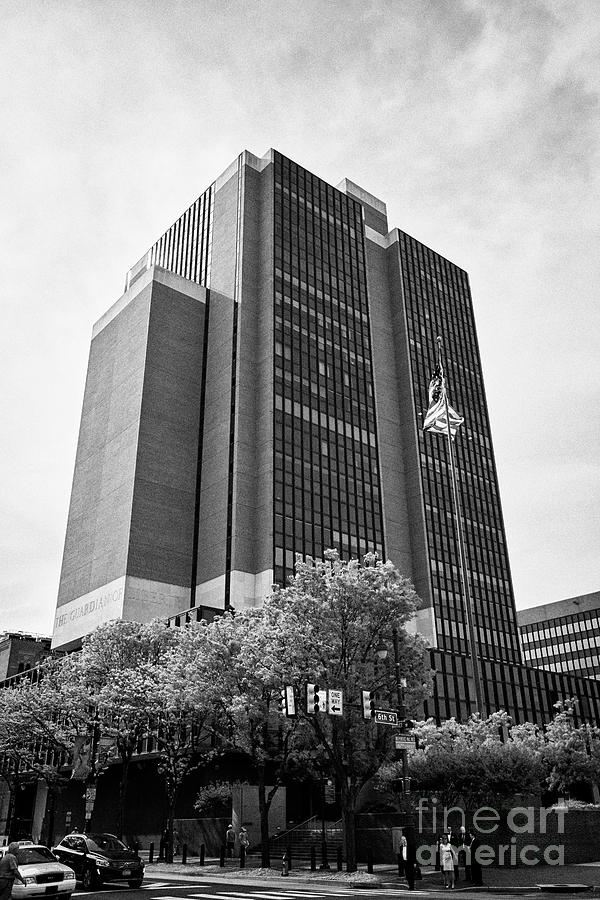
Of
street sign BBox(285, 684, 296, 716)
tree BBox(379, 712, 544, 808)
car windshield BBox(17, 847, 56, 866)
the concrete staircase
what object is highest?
street sign BBox(285, 684, 296, 716)

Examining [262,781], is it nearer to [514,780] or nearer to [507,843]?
[507,843]

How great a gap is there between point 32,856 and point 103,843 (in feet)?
26.7

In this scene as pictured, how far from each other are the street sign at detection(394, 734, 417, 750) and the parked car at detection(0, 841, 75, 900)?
43.8 ft

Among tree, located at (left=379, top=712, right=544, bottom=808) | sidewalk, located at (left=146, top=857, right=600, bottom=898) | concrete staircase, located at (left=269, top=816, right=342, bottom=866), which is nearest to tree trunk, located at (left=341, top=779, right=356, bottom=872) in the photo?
sidewalk, located at (left=146, top=857, right=600, bottom=898)

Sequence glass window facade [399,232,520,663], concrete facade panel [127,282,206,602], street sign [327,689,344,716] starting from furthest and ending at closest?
glass window facade [399,232,520,663], concrete facade panel [127,282,206,602], street sign [327,689,344,716]

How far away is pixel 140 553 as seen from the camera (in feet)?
285

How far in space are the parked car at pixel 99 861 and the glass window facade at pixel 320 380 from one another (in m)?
54.4

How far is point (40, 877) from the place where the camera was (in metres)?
21.2

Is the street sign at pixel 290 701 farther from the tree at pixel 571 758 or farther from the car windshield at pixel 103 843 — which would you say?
the tree at pixel 571 758

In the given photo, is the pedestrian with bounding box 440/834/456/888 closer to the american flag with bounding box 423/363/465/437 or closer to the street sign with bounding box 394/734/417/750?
the street sign with bounding box 394/734/417/750

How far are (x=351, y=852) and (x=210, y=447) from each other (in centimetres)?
6832

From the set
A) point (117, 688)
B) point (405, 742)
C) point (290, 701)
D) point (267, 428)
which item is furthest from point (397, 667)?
point (267, 428)

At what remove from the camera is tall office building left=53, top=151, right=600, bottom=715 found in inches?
3482

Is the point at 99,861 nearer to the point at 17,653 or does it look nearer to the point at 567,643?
the point at 17,653
